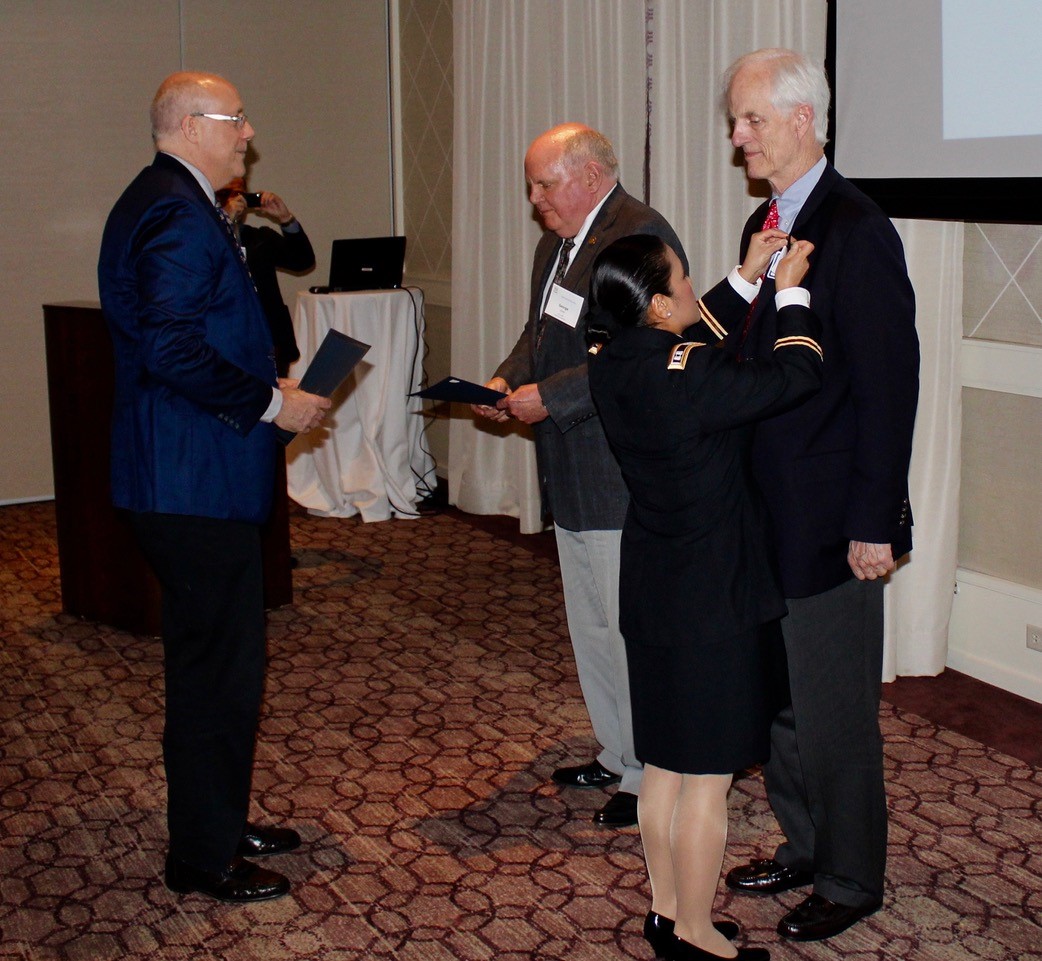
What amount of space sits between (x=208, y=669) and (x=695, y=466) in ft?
3.85

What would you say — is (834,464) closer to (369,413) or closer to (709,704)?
(709,704)

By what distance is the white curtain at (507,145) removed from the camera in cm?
507

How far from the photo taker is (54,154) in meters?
6.44

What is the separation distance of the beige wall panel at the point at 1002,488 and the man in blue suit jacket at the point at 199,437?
2231mm

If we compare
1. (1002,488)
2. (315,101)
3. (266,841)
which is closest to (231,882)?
(266,841)

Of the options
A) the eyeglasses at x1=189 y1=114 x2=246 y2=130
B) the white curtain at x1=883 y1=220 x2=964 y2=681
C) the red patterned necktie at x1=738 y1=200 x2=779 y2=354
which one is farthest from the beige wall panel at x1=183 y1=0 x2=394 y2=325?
the red patterned necktie at x1=738 y1=200 x2=779 y2=354

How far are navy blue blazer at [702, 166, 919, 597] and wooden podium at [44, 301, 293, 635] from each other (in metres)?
2.63

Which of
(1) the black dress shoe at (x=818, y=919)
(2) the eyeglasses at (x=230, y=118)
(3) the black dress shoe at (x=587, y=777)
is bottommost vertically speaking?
(3) the black dress shoe at (x=587, y=777)

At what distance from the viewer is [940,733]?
3566 mm

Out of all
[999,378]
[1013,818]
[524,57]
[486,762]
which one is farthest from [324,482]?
[1013,818]

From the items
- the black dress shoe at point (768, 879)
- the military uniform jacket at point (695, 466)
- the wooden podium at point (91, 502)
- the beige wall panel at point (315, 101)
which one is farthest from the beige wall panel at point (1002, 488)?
the beige wall panel at point (315, 101)

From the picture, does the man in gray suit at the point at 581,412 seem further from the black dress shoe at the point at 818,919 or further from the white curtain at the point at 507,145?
the white curtain at the point at 507,145

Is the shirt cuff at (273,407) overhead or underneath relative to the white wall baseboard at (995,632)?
overhead

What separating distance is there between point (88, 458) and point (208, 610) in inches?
88.5
